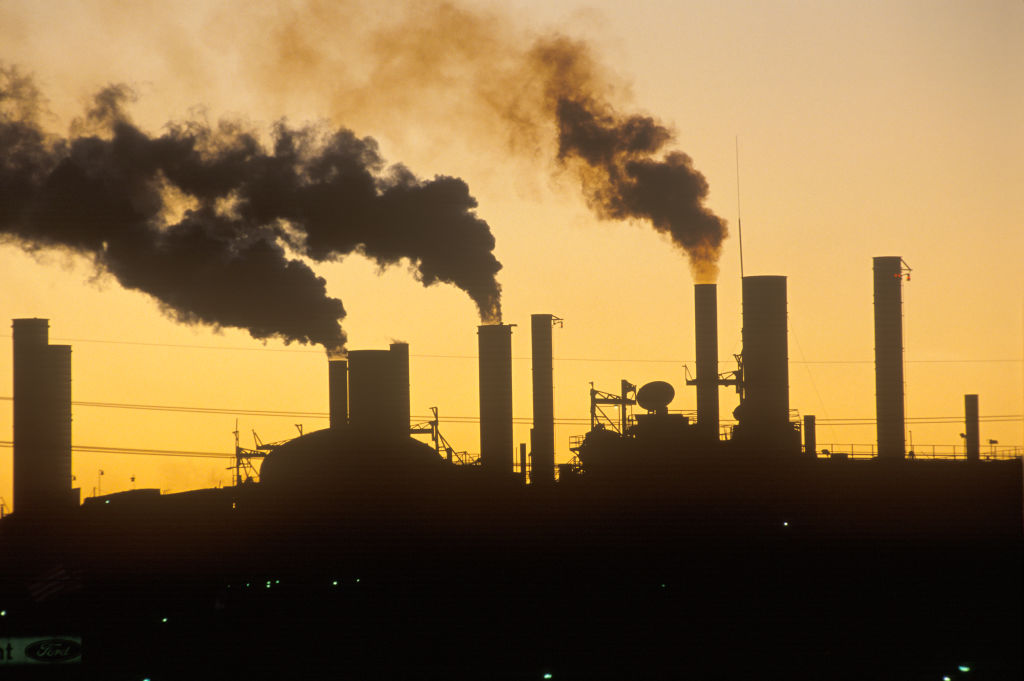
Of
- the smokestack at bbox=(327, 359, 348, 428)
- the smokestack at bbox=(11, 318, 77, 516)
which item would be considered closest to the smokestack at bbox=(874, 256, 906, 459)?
the smokestack at bbox=(327, 359, 348, 428)

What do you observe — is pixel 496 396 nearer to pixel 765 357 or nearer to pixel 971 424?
pixel 765 357

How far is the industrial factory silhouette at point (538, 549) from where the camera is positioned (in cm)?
2480

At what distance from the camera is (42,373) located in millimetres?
36688

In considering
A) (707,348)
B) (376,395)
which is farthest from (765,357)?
(376,395)

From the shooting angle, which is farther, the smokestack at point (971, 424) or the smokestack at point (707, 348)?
the smokestack at point (971, 424)

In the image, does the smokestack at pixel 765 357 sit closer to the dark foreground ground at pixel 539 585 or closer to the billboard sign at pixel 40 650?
the dark foreground ground at pixel 539 585

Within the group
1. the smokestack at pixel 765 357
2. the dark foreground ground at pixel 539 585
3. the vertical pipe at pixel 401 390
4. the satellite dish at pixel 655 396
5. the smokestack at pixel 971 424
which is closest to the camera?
the dark foreground ground at pixel 539 585

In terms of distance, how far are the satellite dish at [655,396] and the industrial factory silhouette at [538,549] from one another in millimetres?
82

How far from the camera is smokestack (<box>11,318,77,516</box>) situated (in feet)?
119

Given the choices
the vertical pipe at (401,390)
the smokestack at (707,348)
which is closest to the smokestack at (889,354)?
the smokestack at (707,348)

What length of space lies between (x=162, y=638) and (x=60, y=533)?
9877 millimetres

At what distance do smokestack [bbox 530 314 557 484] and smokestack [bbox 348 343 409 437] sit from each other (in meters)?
8.01

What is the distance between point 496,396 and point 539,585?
36.7 ft

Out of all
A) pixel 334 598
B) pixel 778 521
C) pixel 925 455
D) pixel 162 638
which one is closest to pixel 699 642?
Answer: pixel 778 521
